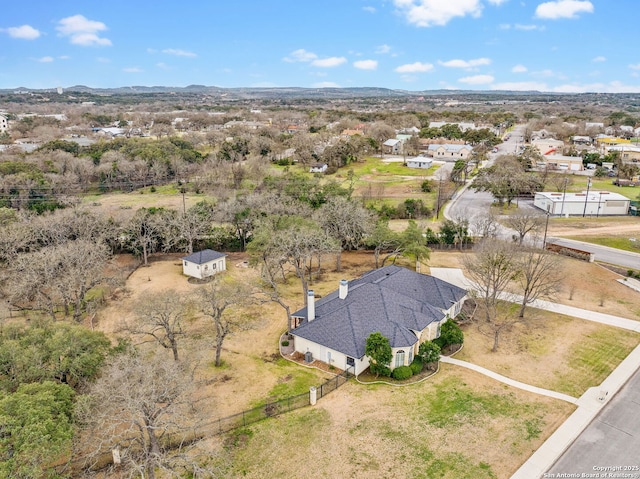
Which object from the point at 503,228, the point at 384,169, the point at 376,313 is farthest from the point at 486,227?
the point at 384,169

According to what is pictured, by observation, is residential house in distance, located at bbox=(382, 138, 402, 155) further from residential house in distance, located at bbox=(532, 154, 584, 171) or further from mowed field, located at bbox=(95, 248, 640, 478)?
mowed field, located at bbox=(95, 248, 640, 478)

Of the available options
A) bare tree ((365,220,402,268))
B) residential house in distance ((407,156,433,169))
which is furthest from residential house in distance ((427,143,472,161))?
bare tree ((365,220,402,268))

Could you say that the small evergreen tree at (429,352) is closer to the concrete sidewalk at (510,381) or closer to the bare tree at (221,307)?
the concrete sidewalk at (510,381)

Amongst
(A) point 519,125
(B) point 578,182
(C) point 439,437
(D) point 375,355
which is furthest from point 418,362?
(A) point 519,125

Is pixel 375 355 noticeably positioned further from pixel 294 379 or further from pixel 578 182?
pixel 578 182

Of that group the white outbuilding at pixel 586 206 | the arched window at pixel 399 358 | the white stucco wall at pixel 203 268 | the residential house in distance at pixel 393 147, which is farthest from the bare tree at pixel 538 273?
the residential house in distance at pixel 393 147

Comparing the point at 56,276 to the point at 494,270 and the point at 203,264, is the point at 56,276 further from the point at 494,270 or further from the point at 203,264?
the point at 494,270

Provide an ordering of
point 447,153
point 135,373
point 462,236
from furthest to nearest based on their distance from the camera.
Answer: point 447,153, point 462,236, point 135,373
